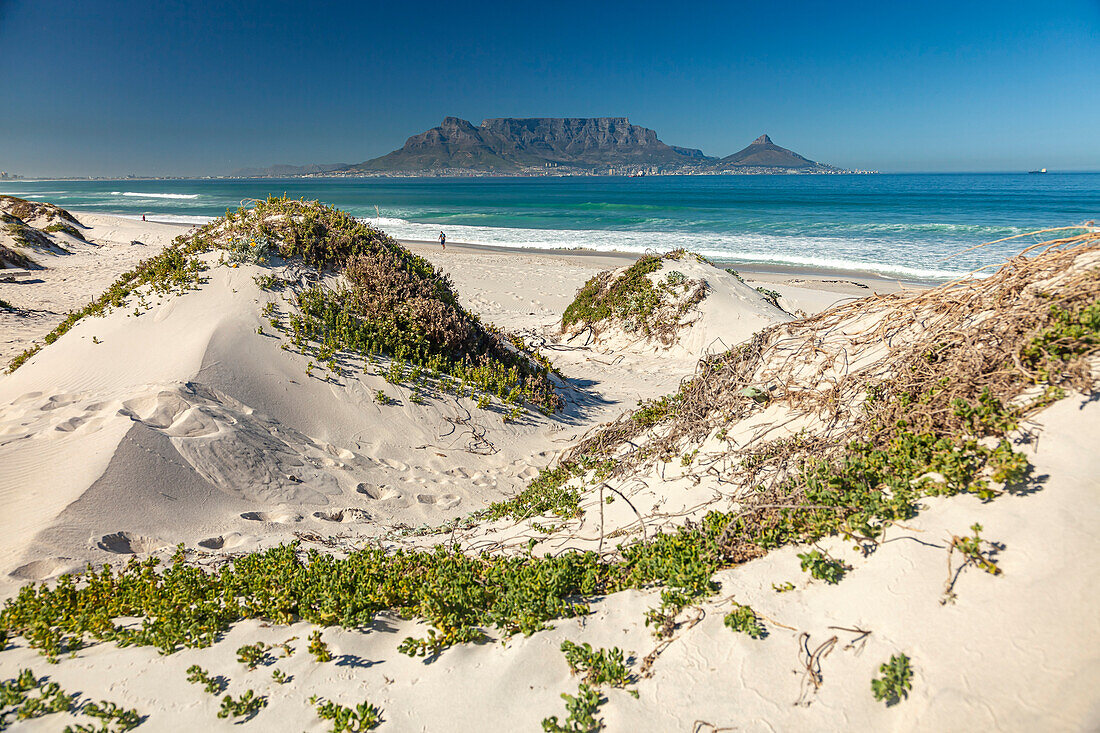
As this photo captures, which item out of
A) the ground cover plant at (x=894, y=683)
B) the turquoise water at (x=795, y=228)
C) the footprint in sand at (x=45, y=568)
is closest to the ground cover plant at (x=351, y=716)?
the ground cover plant at (x=894, y=683)

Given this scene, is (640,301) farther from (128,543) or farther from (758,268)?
(758,268)

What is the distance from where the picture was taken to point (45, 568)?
3529 millimetres

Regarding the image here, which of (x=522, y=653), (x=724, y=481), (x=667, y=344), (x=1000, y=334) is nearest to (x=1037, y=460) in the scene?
(x=1000, y=334)

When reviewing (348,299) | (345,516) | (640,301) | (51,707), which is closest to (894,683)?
(51,707)

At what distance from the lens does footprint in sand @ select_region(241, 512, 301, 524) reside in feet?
15.0

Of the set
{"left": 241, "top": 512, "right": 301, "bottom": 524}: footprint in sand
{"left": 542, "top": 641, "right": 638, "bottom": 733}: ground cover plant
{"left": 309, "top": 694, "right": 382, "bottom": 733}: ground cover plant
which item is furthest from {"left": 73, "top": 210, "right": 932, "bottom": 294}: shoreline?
{"left": 309, "top": 694, "right": 382, "bottom": 733}: ground cover plant

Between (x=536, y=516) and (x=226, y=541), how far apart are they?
8.03 ft

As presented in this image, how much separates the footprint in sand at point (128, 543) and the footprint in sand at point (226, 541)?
0.86ft

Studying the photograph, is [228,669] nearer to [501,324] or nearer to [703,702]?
[703,702]

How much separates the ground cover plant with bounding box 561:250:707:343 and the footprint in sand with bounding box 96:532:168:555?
972 centimetres

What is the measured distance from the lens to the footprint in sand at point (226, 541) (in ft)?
13.6

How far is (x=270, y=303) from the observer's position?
7070mm

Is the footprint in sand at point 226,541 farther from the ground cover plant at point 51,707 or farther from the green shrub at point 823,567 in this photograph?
the green shrub at point 823,567

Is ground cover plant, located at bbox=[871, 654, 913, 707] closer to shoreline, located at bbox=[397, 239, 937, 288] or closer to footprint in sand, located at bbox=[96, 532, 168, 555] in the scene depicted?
footprint in sand, located at bbox=[96, 532, 168, 555]
